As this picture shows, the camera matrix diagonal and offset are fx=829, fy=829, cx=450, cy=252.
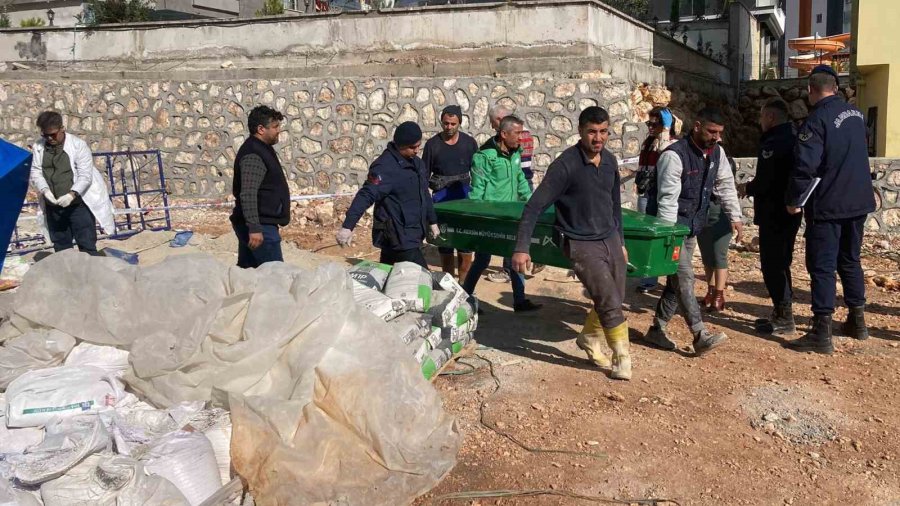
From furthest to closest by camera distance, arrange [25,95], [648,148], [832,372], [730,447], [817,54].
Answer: [817,54] < [25,95] < [648,148] < [832,372] < [730,447]

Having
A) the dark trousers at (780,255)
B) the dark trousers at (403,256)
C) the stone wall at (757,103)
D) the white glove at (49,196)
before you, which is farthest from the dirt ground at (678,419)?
the stone wall at (757,103)

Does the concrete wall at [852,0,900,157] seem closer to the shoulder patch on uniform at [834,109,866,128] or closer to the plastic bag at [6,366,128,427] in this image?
the shoulder patch on uniform at [834,109,866,128]

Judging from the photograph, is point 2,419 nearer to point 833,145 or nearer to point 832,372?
point 832,372

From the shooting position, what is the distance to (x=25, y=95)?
13.5 meters

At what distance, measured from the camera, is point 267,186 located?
5684mm

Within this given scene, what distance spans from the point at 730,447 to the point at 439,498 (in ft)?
5.17

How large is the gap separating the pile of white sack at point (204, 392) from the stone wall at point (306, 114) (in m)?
6.95

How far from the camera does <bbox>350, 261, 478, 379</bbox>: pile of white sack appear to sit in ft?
16.4

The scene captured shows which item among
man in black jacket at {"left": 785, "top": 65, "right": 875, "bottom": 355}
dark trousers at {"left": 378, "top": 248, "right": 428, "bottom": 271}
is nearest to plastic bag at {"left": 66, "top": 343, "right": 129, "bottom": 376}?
dark trousers at {"left": 378, "top": 248, "right": 428, "bottom": 271}

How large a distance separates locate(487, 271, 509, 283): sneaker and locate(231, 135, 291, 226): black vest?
2766 mm

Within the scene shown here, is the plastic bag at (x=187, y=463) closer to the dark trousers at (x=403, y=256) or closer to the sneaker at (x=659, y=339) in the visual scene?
the dark trousers at (x=403, y=256)

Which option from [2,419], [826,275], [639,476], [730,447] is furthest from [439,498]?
[826,275]

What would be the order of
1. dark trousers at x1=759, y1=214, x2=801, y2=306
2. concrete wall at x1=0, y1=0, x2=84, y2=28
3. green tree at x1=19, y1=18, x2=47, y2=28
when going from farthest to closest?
concrete wall at x1=0, y1=0, x2=84, y2=28, green tree at x1=19, y1=18, x2=47, y2=28, dark trousers at x1=759, y1=214, x2=801, y2=306

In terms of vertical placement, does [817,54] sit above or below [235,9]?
below
